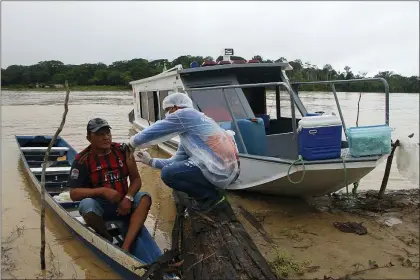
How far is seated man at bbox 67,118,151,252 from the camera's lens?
4.07 m

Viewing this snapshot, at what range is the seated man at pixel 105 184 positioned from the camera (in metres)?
4.07

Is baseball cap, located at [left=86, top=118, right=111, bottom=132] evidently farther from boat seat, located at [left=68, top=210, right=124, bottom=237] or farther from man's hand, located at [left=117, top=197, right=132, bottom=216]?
boat seat, located at [left=68, top=210, right=124, bottom=237]

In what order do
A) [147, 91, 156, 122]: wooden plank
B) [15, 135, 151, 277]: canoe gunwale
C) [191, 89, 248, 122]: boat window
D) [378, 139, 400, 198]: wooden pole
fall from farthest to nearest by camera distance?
1. [147, 91, 156, 122]: wooden plank
2. [191, 89, 248, 122]: boat window
3. [378, 139, 400, 198]: wooden pole
4. [15, 135, 151, 277]: canoe gunwale

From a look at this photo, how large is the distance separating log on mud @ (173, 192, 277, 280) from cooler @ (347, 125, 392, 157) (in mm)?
2017

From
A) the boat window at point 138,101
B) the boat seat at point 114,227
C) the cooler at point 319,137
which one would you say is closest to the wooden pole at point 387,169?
the cooler at point 319,137

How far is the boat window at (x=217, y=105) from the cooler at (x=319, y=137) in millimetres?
2486

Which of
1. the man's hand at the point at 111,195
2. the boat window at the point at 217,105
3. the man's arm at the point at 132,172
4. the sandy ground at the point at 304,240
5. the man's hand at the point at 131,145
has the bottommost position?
the sandy ground at the point at 304,240

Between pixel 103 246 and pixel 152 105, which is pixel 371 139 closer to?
pixel 103 246

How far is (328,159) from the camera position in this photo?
5.02 metres

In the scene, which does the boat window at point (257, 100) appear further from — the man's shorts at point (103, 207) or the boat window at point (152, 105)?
the man's shorts at point (103, 207)

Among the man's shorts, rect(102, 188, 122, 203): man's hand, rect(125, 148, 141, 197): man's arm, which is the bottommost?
the man's shorts

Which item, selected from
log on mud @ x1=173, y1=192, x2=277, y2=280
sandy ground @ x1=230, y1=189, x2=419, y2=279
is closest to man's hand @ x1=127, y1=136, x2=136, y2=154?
log on mud @ x1=173, y1=192, x2=277, y2=280

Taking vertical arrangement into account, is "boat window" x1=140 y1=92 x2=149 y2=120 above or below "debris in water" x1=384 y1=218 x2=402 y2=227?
above

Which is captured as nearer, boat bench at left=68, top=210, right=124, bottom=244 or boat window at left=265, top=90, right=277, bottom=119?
boat bench at left=68, top=210, right=124, bottom=244
